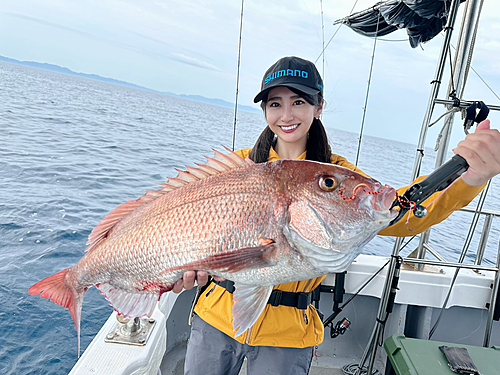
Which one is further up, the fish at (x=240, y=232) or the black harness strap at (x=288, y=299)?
the fish at (x=240, y=232)

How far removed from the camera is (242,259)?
1281mm

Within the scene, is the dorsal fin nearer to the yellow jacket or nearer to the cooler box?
the yellow jacket

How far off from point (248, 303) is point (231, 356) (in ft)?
1.89

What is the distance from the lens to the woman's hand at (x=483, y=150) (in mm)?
1219

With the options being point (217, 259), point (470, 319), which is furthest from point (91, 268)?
point (470, 319)

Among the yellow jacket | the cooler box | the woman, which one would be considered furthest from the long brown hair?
the cooler box

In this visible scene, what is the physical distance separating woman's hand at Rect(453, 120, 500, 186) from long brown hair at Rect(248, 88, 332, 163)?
0.80 metres

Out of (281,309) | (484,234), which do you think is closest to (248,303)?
(281,309)

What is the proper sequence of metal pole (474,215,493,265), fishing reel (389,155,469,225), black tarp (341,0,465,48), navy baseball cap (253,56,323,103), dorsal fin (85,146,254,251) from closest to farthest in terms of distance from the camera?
fishing reel (389,155,469,225), dorsal fin (85,146,254,251), navy baseball cap (253,56,323,103), metal pole (474,215,493,265), black tarp (341,0,465,48)

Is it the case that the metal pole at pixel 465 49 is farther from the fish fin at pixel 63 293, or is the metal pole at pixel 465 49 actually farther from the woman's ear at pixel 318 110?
the fish fin at pixel 63 293

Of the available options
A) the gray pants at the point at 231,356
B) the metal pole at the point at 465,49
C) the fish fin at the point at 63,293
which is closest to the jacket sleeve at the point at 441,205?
the gray pants at the point at 231,356

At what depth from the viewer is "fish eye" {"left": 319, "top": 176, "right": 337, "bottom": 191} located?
1.29 metres

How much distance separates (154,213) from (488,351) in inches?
95.1

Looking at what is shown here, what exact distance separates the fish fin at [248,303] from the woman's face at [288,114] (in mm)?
937
